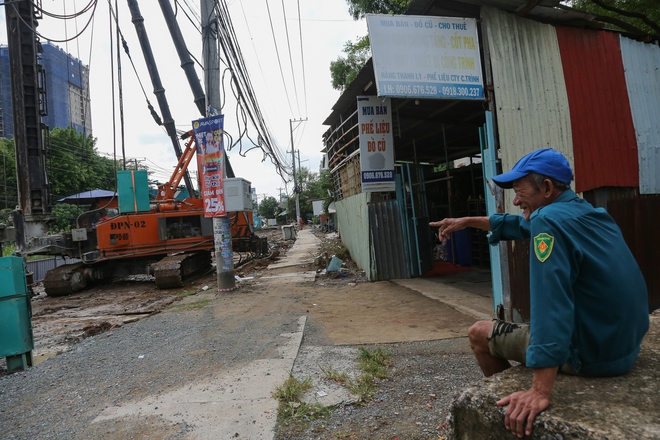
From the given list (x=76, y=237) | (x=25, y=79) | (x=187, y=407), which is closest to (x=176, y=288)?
(x=76, y=237)

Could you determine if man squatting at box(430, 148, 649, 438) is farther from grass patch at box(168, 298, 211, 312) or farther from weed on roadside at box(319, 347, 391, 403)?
grass patch at box(168, 298, 211, 312)

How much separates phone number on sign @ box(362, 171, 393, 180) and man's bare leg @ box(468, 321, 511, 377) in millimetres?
6262

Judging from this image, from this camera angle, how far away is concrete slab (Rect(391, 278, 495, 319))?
5.78 m

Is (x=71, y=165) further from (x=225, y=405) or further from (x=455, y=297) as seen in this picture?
(x=225, y=405)

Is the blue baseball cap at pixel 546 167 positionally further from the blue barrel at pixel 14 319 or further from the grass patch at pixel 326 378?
the blue barrel at pixel 14 319

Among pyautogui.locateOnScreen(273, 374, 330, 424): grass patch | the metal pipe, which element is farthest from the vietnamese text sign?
the metal pipe

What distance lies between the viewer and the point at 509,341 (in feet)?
6.25

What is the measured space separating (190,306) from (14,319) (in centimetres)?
312

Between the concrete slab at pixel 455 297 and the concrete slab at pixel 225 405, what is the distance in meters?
3.11

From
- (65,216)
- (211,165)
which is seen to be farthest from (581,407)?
(65,216)

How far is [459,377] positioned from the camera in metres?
3.53

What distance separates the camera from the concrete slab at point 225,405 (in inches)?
110

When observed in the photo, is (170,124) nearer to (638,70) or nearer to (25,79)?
(25,79)

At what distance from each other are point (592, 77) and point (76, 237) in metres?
12.9
